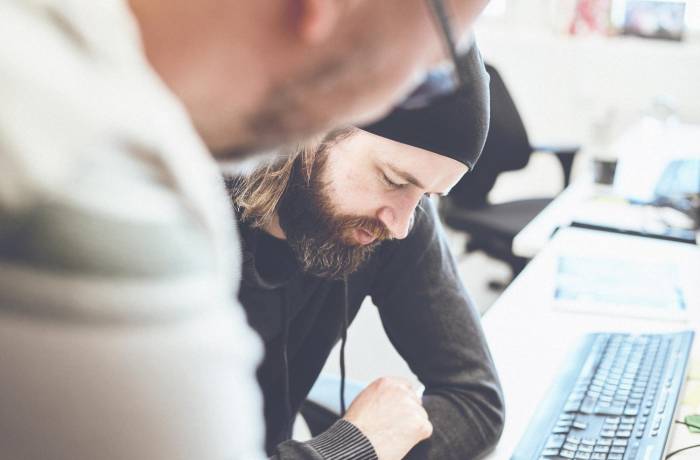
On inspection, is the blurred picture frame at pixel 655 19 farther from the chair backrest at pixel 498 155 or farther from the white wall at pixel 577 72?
the chair backrest at pixel 498 155

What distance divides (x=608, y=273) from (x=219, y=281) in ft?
5.02

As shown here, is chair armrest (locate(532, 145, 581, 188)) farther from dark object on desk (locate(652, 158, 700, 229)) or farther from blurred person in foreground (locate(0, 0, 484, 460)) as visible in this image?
blurred person in foreground (locate(0, 0, 484, 460))

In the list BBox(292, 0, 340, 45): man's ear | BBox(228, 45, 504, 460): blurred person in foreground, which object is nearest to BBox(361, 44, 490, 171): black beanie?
BBox(228, 45, 504, 460): blurred person in foreground

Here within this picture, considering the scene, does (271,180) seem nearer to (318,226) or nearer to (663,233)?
(318,226)

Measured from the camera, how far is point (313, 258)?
123 cm

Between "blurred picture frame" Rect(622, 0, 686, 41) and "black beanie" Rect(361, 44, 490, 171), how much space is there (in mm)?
3047

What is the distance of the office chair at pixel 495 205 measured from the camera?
2836 millimetres

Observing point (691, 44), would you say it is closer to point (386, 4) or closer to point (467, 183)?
point (467, 183)

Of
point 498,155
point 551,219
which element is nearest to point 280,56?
point 551,219

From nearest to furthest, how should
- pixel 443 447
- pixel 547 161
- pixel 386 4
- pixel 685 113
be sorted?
pixel 386 4 → pixel 443 447 → pixel 685 113 → pixel 547 161

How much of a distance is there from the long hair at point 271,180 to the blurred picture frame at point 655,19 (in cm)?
312

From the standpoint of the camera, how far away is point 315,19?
1.19ft

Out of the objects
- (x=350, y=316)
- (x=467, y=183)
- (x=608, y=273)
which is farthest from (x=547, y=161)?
(x=350, y=316)

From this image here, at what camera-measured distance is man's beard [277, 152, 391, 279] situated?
120cm
